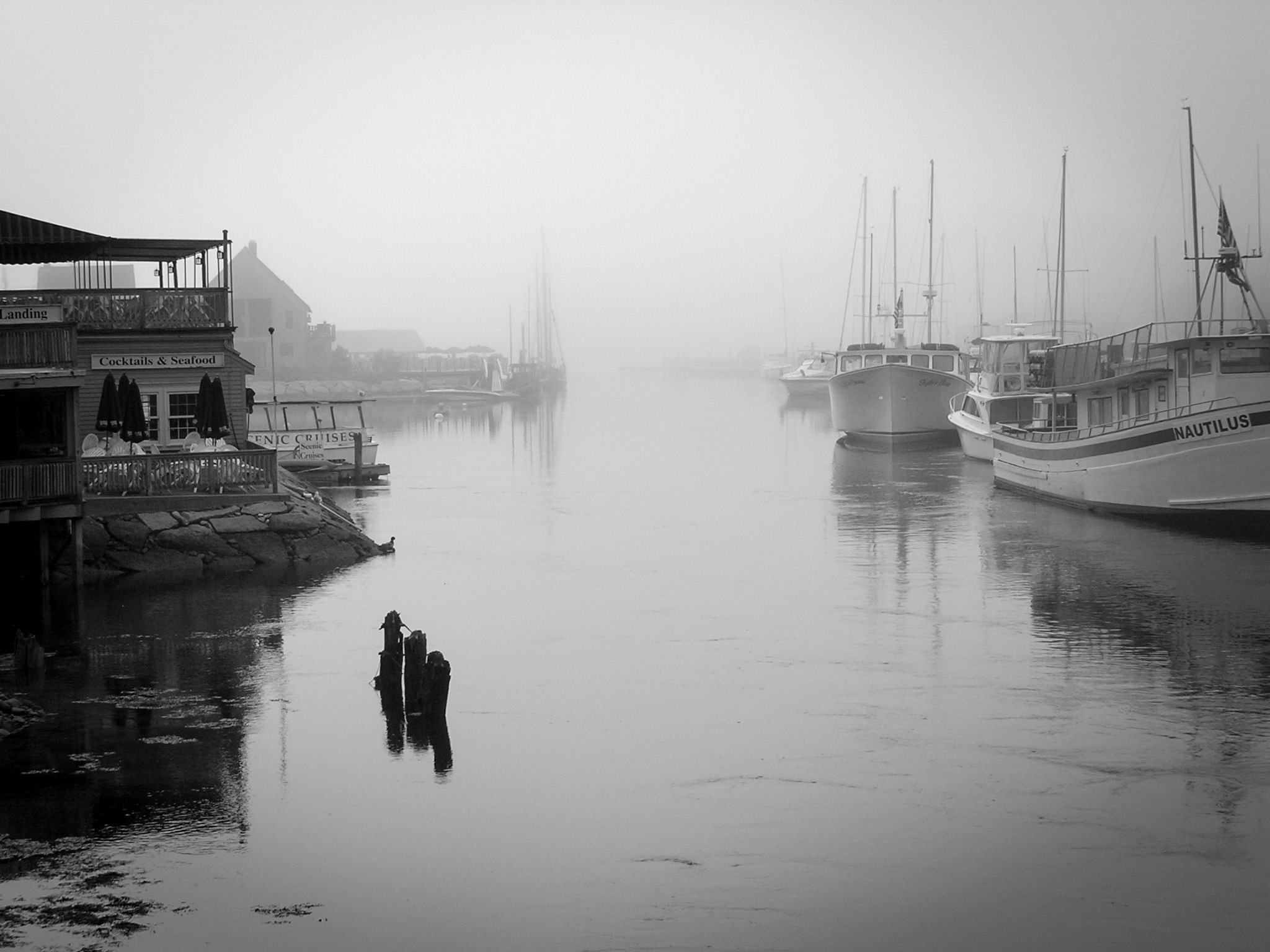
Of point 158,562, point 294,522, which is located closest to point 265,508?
point 294,522

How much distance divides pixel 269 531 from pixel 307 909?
18.9 m

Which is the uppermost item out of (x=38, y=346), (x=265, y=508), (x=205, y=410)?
(x=38, y=346)

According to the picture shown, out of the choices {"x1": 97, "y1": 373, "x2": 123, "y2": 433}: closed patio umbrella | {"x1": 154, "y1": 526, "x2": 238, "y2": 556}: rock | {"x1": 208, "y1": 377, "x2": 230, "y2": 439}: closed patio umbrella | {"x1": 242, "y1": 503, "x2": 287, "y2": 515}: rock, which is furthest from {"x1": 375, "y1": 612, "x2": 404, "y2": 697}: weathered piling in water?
{"x1": 97, "y1": 373, "x2": 123, "y2": 433}: closed patio umbrella

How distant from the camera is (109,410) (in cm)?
2911

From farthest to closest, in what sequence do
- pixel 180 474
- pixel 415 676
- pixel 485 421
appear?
pixel 485 421, pixel 180 474, pixel 415 676

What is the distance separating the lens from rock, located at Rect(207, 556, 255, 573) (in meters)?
28.9

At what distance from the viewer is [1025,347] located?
60531 mm

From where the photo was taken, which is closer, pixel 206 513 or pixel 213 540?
pixel 213 540

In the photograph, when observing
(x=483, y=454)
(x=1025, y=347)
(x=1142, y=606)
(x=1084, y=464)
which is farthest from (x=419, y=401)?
(x=1142, y=606)

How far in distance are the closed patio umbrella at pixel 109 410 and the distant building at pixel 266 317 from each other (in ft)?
290

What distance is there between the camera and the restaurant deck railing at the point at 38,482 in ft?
81.0

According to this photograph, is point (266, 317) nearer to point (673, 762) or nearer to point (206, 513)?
point (206, 513)

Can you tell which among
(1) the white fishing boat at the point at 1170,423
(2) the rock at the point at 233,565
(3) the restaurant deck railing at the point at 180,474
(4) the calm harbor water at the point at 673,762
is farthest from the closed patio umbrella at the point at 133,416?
(1) the white fishing boat at the point at 1170,423

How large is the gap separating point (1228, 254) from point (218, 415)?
2946cm
